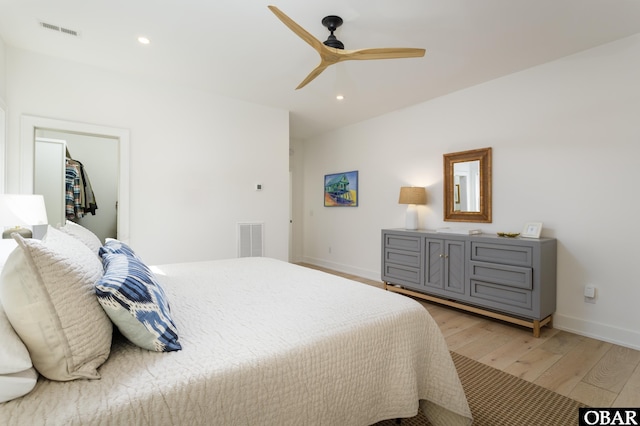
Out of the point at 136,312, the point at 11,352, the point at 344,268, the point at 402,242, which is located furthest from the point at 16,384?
the point at 344,268

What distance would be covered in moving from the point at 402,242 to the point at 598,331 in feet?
6.50

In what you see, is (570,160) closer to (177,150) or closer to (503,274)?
(503,274)

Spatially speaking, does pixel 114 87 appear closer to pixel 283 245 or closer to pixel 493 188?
pixel 283 245

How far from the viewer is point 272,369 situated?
1.05 meters

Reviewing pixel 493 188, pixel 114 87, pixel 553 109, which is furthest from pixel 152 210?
pixel 553 109

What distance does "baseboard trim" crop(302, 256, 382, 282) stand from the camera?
16.1 ft

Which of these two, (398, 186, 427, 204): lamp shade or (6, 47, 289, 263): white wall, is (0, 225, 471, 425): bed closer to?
(6, 47, 289, 263): white wall

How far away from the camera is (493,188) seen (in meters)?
3.50

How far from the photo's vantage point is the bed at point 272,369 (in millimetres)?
854

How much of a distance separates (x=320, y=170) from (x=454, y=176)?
270cm

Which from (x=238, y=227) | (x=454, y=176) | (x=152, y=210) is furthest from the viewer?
(x=238, y=227)

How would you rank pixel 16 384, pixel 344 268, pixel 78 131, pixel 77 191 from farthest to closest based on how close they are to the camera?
pixel 344 268, pixel 77 191, pixel 78 131, pixel 16 384

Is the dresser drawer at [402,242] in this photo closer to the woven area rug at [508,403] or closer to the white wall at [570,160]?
the white wall at [570,160]

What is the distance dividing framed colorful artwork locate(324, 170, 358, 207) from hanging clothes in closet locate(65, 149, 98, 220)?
3.54 m
